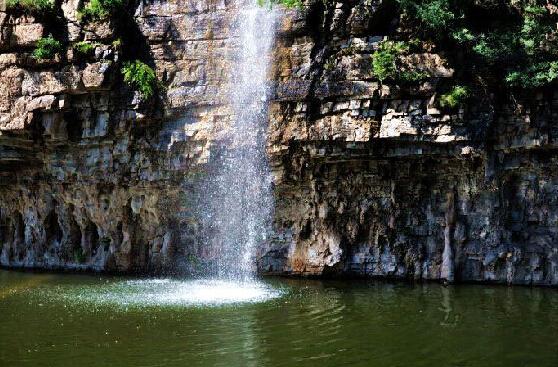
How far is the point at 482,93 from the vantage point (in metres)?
18.4

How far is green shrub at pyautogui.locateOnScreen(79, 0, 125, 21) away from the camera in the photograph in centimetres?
2072

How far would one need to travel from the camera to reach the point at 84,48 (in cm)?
2052

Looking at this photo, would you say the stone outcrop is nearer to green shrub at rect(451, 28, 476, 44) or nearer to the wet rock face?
green shrub at rect(451, 28, 476, 44)

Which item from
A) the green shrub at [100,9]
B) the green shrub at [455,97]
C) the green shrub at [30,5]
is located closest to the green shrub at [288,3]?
the green shrub at [100,9]

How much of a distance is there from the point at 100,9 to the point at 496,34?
13503mm

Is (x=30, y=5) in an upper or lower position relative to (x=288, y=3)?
upper

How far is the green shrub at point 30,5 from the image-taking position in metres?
20.6

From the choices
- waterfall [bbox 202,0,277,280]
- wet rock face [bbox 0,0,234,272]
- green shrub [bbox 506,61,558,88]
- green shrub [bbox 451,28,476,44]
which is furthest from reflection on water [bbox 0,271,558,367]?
green shrub [bbox 451,28,476,44]

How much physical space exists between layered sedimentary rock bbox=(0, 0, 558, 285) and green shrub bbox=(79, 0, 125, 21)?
14.9 inches

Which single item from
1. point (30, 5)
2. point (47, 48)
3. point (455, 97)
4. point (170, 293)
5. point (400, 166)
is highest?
point (30, 5)

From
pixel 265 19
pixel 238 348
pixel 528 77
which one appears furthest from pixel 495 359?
pixel 265 19

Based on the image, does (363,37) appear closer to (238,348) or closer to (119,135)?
(119,135)

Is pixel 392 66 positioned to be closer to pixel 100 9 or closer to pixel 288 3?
pixel 288 3

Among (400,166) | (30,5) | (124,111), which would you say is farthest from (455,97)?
(30,5)
